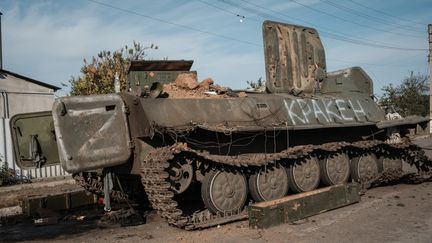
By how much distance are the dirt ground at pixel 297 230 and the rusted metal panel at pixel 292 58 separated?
3498 mm

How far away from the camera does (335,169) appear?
10.7 meters

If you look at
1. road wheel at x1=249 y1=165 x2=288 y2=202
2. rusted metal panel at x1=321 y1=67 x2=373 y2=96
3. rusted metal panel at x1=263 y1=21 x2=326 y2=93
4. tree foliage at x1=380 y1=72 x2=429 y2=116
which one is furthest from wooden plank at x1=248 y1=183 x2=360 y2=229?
tree foliage at x1=380 y1=72 x2=429 y2=116

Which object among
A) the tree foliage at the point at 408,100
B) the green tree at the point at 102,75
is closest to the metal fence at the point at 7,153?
the green tree at the point at 102,75

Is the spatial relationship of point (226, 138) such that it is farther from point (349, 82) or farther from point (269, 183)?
point (349, 82)

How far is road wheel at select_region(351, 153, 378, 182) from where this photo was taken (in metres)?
11.2

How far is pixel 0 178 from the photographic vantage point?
13.7 meters

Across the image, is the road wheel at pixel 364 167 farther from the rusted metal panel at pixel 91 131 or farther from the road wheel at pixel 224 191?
the rusted metal panel at pixel 91 131

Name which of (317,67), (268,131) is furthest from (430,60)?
(268,131)

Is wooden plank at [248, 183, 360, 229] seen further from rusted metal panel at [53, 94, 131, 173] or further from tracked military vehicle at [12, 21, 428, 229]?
rusted metal panel at [53, 94, 131, 173]

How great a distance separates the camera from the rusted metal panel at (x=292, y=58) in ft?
38.2

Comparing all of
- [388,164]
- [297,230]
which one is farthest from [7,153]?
[388,164]

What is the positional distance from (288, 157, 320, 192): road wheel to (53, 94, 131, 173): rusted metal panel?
3.44 m

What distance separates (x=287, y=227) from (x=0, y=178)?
9169mm

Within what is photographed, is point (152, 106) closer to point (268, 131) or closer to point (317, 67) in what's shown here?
point (268, 131)
